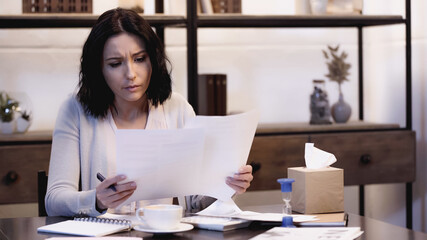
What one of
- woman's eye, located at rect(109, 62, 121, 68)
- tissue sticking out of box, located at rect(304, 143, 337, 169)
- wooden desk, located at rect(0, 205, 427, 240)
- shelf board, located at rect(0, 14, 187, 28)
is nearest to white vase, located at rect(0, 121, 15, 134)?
shelf board, located at rect(0, 14, 187, 28)

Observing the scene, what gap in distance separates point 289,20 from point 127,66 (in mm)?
1277

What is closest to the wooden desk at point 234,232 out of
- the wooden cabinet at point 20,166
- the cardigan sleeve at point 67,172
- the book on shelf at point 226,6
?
the cardigan sleeve at point 67,172

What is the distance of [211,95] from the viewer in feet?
9.85

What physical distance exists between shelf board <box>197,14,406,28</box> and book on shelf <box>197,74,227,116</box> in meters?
0.26

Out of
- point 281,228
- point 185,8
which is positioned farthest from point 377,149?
point 281,228

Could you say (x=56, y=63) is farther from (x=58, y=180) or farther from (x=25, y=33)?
(x=58, y=180)

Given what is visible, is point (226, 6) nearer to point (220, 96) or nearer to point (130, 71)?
point (220, 96)

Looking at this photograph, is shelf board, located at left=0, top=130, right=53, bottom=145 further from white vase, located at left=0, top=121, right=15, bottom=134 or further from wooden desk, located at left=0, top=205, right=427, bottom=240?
wooden desk, located at left=0, top=205, right=427, bottom=240

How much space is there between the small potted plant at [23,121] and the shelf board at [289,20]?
880mm

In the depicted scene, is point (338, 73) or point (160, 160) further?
point (338, 73)

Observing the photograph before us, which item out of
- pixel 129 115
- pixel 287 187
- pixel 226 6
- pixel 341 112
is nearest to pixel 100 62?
pixel 129 115

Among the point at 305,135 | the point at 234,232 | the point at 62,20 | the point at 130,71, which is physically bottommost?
the point at 234,232

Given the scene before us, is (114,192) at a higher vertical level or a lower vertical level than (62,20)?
lower

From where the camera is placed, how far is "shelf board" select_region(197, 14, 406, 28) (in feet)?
9.54
